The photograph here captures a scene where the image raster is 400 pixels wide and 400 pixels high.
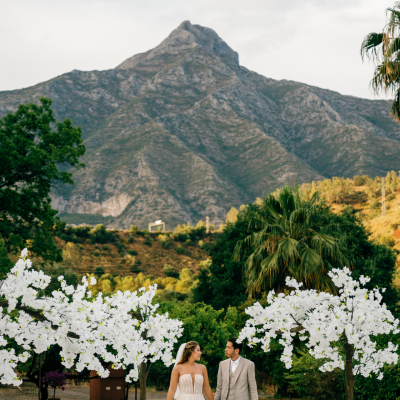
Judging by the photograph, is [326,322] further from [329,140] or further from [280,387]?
[329,140]

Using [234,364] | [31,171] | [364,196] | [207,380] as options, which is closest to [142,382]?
[234,364]

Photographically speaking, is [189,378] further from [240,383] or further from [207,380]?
[240,383]

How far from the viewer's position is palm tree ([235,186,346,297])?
47.9 feet

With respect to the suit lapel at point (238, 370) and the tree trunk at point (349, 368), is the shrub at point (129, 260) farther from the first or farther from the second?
the suit lapel at point (238, 370)

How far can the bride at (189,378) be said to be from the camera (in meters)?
5.16

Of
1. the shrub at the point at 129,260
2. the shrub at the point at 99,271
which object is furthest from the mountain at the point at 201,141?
the shrub at the point at 99,271

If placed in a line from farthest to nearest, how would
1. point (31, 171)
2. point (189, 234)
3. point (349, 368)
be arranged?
point (189, 234) → point (31, 171) → point (349, 368)

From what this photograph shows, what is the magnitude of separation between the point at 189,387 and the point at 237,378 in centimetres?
67

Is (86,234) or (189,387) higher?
(86,234)

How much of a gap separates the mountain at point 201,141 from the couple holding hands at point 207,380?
9513 centimetres

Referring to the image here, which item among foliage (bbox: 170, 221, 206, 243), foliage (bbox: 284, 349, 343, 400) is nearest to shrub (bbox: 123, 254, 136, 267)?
foliage (bbox: 170, 221, 206, 243)

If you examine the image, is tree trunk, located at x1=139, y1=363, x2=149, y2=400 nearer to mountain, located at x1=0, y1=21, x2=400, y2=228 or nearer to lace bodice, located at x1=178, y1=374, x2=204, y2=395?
lace bodice, located at x1=178, y1=374, x2=204, y2=395

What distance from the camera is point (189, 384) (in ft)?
17.1

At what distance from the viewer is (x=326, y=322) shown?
7.35 m
